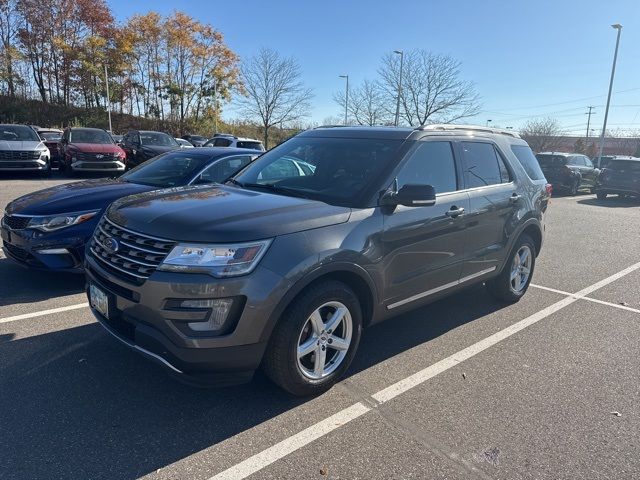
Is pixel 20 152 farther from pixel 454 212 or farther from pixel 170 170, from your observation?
pixel 454 212

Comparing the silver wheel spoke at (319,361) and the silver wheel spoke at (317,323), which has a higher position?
Answer: the silver wheel spoke at (317,323)

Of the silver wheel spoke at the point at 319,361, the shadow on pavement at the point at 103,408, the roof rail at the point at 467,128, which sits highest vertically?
the roof rail at the point at 467,128

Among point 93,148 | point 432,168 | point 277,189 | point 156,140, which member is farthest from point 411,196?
point 156,140

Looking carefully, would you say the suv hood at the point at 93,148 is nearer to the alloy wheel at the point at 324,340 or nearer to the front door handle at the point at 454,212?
the front door handle at the point at 454,212

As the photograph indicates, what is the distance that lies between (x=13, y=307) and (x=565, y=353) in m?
5.10

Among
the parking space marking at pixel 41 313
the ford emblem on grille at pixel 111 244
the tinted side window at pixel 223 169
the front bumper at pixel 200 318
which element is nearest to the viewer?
the front bumper at pixel 200 318

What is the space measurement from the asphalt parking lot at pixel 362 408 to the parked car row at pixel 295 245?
370mm

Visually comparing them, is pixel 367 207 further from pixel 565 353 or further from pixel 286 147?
pixel 565 353

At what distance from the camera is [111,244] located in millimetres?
3096

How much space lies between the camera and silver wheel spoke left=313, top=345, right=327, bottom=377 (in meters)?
3.18

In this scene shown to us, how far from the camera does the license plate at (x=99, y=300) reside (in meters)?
3.07

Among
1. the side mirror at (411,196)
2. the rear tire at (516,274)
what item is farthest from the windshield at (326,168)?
the rear tire at (516,274)

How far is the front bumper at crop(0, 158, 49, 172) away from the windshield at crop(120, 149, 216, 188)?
33.4 feet

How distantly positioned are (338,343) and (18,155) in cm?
1455
